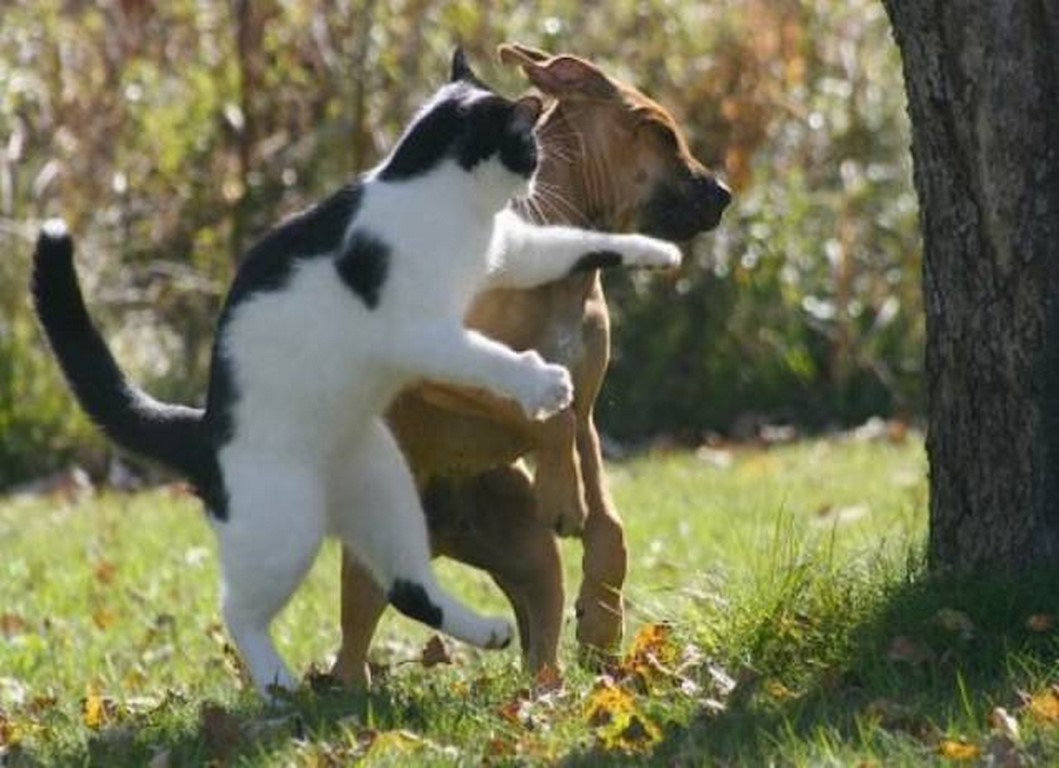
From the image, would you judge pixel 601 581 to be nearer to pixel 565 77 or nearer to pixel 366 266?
pixel 366 266

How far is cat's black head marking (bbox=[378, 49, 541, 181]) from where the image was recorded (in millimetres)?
6352

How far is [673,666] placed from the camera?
630cm

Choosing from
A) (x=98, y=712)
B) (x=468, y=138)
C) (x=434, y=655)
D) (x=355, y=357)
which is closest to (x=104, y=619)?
(x=434, y=655)

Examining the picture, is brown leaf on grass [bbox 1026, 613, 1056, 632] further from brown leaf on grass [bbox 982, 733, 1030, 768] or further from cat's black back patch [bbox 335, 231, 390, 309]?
cat's black back patch [bbox 335, 231, 390, 309]

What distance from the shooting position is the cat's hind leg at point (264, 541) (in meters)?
6.27

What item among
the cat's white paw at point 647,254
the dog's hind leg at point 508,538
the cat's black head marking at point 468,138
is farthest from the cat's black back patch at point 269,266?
the dog's hind leg at point 508,538

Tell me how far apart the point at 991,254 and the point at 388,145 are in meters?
6.94

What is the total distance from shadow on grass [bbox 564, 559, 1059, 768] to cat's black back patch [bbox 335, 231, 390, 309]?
4.07ft

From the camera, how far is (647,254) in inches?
268

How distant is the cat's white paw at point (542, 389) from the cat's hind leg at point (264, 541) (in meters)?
0.66

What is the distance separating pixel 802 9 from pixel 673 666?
843cm

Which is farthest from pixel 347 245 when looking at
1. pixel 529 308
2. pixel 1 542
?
pixel 1 542

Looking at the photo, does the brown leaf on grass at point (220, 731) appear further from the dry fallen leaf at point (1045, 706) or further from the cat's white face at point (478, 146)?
the dry fallen leaf at point (1045, 706)

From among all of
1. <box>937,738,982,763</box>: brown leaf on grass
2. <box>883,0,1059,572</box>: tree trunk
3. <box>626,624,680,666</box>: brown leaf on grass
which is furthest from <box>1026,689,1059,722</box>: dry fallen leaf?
<box>626,624,680,666</box>: brown leaf on grass
